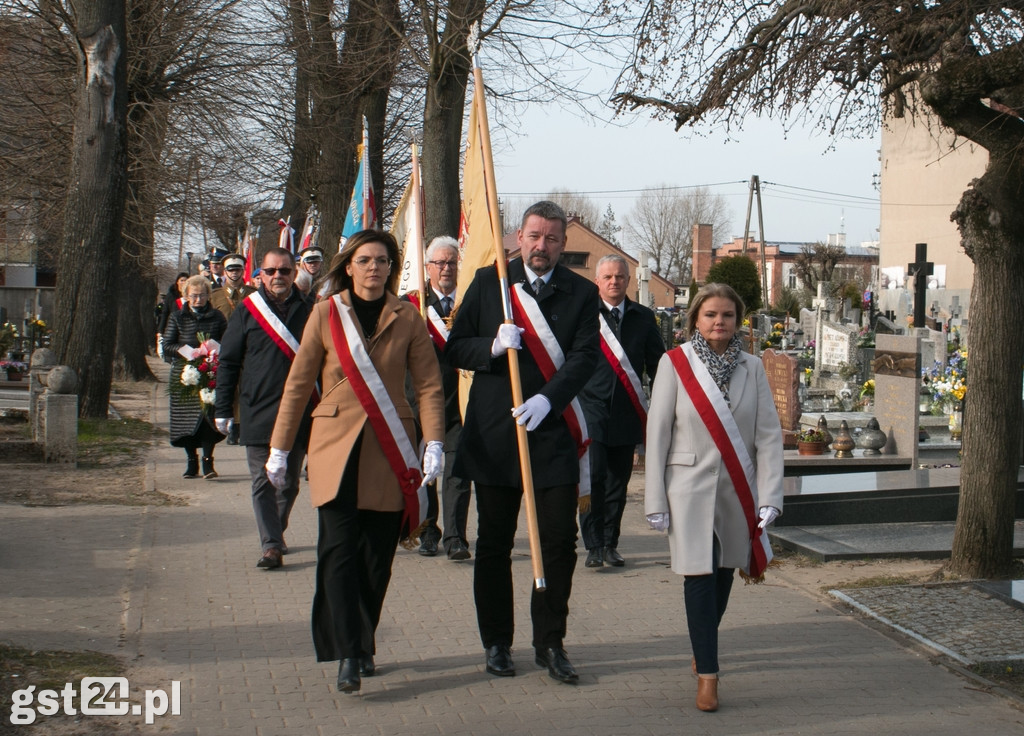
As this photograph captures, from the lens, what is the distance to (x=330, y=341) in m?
5.19

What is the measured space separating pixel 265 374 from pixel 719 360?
3271 millimetres

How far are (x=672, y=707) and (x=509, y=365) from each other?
161 centimetres

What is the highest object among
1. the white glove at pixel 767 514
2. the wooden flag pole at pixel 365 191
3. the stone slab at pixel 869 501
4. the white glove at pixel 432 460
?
the wooden flag pole at pixel 365 191

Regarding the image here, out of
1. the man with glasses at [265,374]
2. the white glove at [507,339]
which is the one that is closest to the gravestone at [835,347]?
the man with glasses at [265,374]

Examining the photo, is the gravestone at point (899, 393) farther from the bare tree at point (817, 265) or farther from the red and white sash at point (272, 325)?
the bare tree at point (817, 265)

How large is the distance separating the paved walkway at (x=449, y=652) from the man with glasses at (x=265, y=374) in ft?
1.32

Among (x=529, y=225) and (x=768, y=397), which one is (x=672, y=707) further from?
(x=529, y=225)

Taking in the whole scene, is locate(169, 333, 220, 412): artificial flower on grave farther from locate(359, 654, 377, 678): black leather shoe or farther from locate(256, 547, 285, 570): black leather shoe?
locate(359, 654, 377, 678): black leather shoe

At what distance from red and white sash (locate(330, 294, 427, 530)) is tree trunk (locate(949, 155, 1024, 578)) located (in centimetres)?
395

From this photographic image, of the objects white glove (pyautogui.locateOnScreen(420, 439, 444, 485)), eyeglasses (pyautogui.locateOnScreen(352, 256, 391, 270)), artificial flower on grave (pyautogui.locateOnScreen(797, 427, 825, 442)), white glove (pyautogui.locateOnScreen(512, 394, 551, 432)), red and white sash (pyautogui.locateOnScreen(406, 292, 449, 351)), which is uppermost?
eyeglasses (pyautogui.locateOnScreen(352, 256, 391, 270))

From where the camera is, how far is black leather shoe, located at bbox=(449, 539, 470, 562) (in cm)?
777

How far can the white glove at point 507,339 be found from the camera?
5.15m

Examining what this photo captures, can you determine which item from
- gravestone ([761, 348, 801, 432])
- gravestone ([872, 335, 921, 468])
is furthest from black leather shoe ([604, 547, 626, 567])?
gravestone ([761, 348, 801, 432])

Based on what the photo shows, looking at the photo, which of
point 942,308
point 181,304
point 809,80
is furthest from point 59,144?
point 942,308
